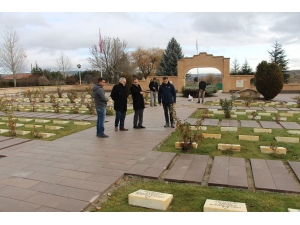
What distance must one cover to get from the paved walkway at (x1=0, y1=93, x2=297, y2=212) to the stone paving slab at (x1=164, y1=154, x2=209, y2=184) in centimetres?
2

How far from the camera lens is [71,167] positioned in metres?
4.34

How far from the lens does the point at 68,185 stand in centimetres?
357

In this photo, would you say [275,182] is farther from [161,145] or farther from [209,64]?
[209,64]

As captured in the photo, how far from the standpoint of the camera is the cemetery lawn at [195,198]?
9.44 ft

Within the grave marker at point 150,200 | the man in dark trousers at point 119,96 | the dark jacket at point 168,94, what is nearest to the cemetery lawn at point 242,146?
the dark jacket at point 168,94

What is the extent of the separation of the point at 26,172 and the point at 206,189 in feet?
9.82

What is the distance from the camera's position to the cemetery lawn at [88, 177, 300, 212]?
288cm

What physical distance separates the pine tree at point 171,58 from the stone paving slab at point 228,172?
102 feet

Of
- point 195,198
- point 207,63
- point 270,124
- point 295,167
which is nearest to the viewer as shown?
point 195,198

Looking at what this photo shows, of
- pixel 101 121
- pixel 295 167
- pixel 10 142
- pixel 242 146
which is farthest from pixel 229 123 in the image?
pixel 10 142

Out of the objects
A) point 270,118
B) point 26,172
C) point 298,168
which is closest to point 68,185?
point 26,172

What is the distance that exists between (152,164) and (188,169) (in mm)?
671

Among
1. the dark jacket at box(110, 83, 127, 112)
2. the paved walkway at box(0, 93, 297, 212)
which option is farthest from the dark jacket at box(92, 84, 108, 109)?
the paved walkway at box(0, 93, 297, 212)

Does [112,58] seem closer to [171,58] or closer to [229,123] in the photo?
[171,58]
